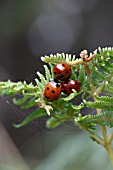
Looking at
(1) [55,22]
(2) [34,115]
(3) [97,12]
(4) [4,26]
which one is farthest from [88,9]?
(2) [34,115]

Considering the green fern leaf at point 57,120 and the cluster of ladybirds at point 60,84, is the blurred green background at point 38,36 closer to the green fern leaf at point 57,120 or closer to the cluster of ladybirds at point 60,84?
the green fern leaf at point 57,120

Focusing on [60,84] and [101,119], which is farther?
[60,84]

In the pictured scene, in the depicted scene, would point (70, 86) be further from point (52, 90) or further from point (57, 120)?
point (57, 120)

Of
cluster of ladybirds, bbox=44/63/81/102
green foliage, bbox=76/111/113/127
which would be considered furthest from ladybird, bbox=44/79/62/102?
green foliage, bbox=76/111/113/127

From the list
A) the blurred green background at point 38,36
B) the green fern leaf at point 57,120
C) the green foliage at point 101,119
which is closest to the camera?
the green foliage at point 101,119

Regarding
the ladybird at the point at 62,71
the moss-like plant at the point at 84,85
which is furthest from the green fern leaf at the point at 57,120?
the ladybird at the point at 62,71

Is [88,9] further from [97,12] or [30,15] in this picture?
[30,15]

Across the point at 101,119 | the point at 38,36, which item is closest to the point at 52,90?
A: the point at 101,119
